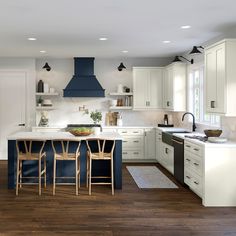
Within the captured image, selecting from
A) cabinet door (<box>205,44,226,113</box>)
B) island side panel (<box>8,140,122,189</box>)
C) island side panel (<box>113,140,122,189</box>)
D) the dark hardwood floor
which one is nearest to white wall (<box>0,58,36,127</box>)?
island side panel (<box>8,140,122,189</box>)

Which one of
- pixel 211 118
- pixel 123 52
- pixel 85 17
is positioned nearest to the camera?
pixel 85 17

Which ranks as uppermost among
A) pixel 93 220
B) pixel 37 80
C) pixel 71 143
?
pixel 37 80

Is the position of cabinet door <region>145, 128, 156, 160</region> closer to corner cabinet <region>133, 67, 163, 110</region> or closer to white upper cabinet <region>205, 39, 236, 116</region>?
corner cabinet <region>133, 67, 163, 110</region>

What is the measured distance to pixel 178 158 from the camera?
6.55 metres

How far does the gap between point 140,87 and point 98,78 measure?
113 cm

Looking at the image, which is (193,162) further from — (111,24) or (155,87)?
(155,87)

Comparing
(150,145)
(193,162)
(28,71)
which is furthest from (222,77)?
(28,71)

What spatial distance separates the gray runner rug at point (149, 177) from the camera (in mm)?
6430

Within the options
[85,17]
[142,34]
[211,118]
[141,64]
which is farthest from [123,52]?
[85,17]

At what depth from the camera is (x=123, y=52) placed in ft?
27.1

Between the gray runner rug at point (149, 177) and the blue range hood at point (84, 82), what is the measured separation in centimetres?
212

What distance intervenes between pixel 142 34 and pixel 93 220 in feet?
10.9

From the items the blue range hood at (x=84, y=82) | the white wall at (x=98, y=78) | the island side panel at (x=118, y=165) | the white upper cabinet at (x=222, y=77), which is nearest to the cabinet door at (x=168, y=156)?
the island side panel at (x=118, y=165)

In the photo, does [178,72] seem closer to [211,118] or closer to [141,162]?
[211,118]
